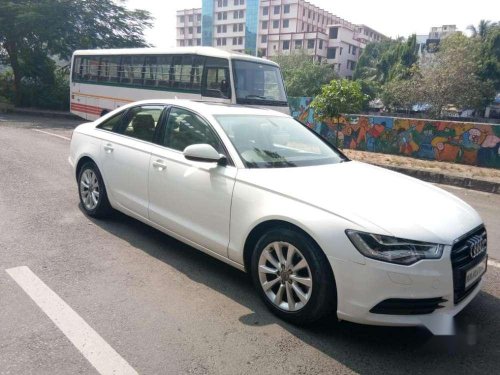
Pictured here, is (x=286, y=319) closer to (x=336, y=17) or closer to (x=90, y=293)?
(x=90, y=293)

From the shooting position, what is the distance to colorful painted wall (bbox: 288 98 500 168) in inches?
446

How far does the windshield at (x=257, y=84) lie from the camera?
12.1 metres

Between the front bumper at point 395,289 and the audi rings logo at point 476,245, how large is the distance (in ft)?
1.01

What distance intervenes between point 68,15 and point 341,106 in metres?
18.7

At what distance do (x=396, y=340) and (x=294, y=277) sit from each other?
806mm

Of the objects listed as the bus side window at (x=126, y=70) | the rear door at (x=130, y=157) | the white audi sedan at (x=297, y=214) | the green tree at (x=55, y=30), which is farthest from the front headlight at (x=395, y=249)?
the green tree at (x=55, y=30)

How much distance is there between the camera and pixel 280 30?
298ft

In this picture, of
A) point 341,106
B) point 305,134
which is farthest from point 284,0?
point 305,134

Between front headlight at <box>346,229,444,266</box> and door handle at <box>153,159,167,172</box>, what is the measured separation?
2.06m

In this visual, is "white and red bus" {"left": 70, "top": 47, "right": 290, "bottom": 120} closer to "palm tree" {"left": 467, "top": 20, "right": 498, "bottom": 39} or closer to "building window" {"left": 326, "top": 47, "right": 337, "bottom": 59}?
"palm tree" {"left": 467, "top": 20, "right": 498, "bottom": 39}

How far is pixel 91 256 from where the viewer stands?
4.05 meters

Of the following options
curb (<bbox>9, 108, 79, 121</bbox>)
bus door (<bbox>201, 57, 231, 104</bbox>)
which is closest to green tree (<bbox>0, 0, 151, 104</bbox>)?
curb (<bbox>9, 108, 79, 121</bbox>)

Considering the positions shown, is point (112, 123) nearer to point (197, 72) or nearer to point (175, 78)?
point (197, 72)

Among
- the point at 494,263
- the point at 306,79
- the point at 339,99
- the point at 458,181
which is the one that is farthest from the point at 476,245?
the point at 306,79
